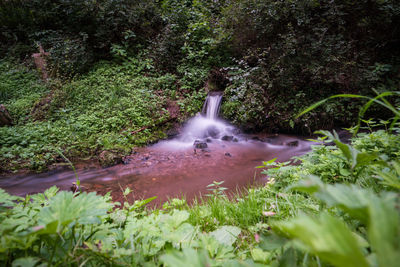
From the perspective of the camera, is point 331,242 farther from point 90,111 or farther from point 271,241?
point 90,111

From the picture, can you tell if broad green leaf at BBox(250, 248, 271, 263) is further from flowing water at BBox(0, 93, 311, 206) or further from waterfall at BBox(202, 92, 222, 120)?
waterfall at BBox(202, 92, 222, 120)

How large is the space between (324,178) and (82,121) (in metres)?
6.09

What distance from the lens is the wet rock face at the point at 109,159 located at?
14.1 feet

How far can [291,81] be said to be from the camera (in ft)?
17.6

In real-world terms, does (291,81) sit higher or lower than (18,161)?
higher

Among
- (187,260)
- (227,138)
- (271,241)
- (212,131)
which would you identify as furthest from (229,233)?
(212,131)

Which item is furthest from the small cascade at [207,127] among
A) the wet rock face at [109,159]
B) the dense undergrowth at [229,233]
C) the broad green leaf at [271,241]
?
the broad green leaf at [271,241]

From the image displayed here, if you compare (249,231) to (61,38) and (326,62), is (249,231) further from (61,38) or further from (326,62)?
(61,38)

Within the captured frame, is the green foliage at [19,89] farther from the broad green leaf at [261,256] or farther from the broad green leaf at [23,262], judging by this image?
the broad green leaf at [261,256]

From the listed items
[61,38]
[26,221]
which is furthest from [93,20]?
[26,221]

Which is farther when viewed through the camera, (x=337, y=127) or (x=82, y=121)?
(x=82, y=121)

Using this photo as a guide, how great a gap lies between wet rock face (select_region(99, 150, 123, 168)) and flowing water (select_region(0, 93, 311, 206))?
17cm

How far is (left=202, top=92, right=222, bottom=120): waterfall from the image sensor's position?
6578 millimetres

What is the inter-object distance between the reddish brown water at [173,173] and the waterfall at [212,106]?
170 cm
